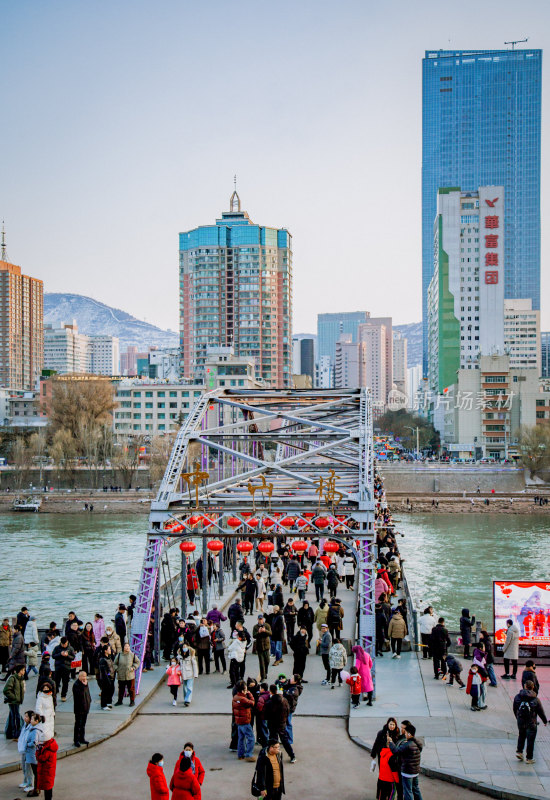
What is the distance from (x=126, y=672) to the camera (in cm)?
1473

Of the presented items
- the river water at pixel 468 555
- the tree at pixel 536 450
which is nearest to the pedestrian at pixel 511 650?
the river water at pixel 468 555

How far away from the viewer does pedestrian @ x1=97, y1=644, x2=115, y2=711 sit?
571 inches

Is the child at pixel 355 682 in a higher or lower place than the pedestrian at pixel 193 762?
Result: lower

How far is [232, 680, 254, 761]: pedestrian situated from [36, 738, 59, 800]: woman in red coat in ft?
8.47

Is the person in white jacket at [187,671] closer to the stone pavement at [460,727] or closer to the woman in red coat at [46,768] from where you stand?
the stone pavement at [460,727]

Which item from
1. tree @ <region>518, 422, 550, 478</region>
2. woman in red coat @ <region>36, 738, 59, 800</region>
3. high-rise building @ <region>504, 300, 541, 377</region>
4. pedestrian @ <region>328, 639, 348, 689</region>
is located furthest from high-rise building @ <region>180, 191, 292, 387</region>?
woman in red coat @ <region>36, 738, 59, 800</region>

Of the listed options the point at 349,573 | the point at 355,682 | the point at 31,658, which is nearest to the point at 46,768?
the point at 355,682

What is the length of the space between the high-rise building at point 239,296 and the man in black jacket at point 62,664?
400ft

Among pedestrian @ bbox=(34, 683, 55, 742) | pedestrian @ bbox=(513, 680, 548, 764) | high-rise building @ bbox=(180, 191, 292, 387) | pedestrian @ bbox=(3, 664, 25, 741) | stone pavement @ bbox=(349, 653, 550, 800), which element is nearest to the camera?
pedestrian @ bbox=(34, 683, 55, 742)

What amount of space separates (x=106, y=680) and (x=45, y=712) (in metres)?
2.88

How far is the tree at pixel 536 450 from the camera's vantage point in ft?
261

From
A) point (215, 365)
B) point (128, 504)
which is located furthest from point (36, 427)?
point (128, 504)

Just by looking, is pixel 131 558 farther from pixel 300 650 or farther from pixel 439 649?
pixel 439 649

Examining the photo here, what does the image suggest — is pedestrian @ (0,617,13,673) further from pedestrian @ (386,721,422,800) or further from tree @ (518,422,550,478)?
tree @ (518,422,550,478)
